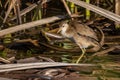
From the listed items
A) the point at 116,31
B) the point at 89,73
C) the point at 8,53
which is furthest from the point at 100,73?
the point at 116,31

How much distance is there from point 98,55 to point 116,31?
165 centimetres

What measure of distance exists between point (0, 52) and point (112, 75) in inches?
82.2

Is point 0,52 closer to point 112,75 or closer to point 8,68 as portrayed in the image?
point 8,68

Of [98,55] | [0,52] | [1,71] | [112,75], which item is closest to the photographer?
[1,71]

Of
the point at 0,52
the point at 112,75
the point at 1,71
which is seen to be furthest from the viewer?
the point at 0,52

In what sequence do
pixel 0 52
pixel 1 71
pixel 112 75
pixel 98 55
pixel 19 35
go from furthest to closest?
pixel 19 35, pixel 0 52, pixel 98 55, pixel 112 75, pixel 1 71

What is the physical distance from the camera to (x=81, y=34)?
594 centimetres

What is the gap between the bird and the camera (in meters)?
5.88

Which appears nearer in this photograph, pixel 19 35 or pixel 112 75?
pixel 112 75

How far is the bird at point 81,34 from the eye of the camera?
5.88 m

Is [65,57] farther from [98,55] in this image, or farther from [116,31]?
[116,31]

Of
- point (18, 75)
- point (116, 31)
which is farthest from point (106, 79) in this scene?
point (116, 31)

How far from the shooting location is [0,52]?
21.0 feet

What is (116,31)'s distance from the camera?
7539 mm
